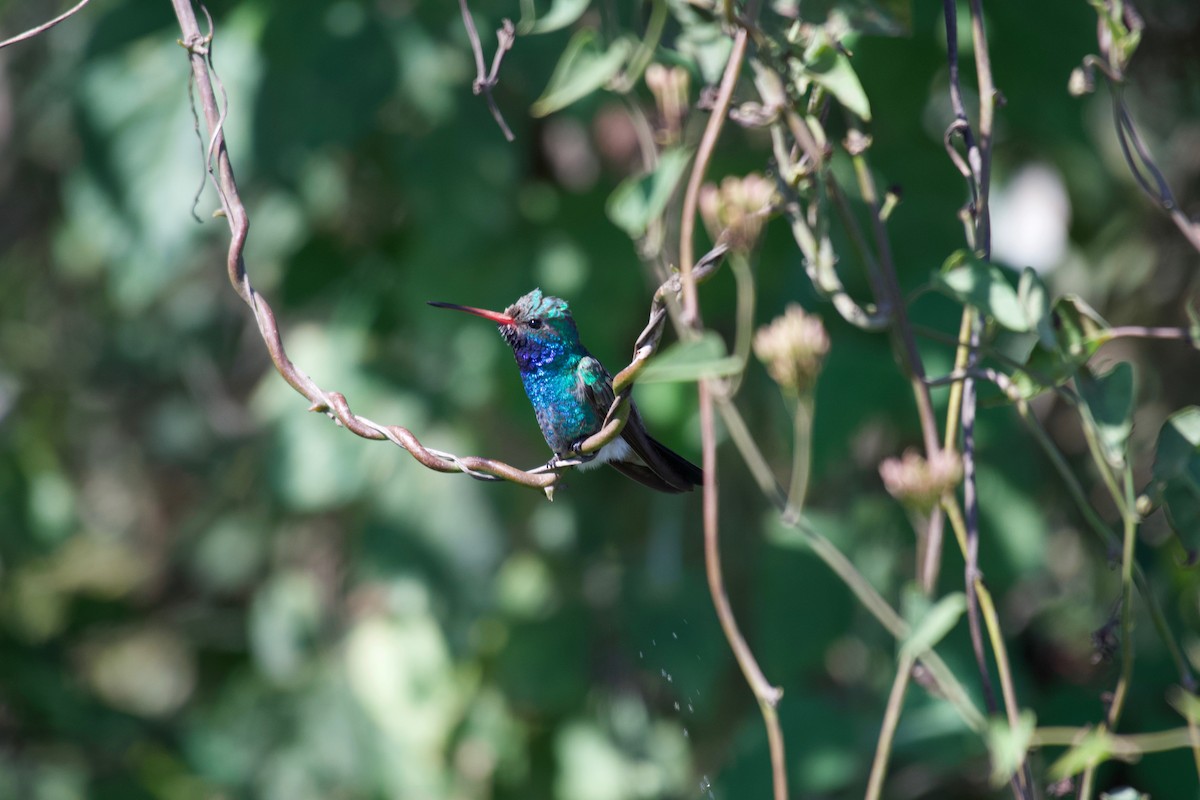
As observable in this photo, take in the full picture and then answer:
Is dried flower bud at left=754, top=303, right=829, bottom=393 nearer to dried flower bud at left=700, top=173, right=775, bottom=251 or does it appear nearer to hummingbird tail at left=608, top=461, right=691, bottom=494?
dried flower bud at left=700, top=173, right=775, bottom=251

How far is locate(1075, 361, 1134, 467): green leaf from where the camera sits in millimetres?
1586

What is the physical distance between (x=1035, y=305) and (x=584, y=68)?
2.66 ft

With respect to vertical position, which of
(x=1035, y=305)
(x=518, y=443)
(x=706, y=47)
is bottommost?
(x=518, y=443)

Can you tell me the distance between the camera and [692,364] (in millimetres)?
1266

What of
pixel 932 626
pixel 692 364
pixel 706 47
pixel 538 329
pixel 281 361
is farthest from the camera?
pixel 706 47

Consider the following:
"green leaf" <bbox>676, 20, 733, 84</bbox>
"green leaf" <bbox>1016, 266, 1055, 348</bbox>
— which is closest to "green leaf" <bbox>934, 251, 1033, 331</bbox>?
"green leaf" <bbox>1016, 266, 1055, 348</bbox>

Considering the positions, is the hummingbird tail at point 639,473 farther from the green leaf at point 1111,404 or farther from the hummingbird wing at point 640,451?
the green leaf at point 1111,404

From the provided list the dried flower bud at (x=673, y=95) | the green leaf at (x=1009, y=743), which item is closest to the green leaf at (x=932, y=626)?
the green leaf at (x=1009, y=743)

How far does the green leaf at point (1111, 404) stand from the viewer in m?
1.59

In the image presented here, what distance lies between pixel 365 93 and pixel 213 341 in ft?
10.5

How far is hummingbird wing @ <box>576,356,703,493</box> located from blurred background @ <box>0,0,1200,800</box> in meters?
0.73

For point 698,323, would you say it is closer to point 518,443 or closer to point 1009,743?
point 1009,743

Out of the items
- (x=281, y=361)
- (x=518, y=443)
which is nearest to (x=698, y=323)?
(x=281, y=361)

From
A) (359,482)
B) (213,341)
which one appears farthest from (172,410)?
(359,482)
